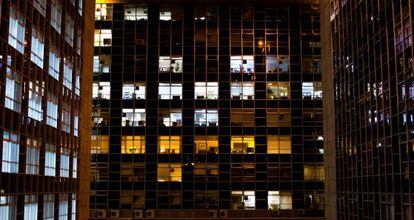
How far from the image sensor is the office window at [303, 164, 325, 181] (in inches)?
3391

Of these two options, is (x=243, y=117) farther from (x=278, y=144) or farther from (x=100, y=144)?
(x=100, y=144)

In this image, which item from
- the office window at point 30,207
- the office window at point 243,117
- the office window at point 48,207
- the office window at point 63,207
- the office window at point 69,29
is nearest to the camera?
the office window at point 30,207

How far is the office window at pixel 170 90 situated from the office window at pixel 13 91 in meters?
44.3

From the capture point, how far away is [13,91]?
142 ft

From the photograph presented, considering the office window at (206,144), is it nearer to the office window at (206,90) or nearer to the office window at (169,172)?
the office window at (169,172)

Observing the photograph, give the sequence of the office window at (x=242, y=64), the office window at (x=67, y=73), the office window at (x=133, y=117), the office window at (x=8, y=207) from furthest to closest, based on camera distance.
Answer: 1. the office window at (x=242, y=64)
2. the office window at (x=133, y=117)
3. the office window at (x=67, y=73)
4. the office window at (x=8, y=207)

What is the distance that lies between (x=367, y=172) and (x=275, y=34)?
39.7 m

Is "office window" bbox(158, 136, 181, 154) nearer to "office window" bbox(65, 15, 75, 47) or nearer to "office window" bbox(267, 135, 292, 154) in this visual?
"office window" bbox(267, 135, 292, 154)

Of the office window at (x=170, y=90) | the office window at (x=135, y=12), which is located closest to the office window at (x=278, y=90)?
the office window at (x=170, y=90)

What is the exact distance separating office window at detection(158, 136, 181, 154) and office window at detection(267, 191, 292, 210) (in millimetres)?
13944

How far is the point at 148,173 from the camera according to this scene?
86.2 m

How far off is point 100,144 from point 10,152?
4472 cm

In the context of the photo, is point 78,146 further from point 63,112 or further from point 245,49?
point 245,49

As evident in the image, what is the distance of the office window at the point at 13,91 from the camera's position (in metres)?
42.3
